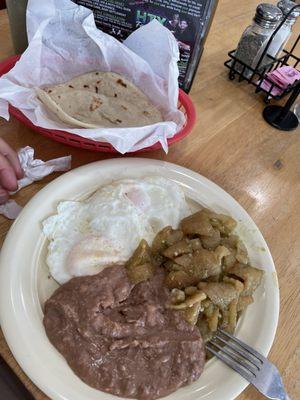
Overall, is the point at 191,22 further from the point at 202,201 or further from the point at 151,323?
the point at 151,323

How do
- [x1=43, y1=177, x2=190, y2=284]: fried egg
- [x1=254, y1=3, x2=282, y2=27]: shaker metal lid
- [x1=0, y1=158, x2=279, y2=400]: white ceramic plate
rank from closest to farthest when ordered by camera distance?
[x1=0, y1=158, x2=279, y2=400]: white ceramic plate < [x1=43, y1=177, x2=190, y2=284]: fried egg < [x1=254, y1=3, x2=282, y2=27]: shaker metal lid

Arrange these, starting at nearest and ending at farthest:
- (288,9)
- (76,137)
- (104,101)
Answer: (76,137) < (104,101) < (288,9)

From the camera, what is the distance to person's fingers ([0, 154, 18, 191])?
105 centimetres

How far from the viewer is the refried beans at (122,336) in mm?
832

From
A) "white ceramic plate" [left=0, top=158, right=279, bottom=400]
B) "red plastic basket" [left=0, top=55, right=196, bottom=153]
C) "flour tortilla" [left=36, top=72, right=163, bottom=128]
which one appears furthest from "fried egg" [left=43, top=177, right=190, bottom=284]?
"flour tortilla" [left=36, top=72, right=163, bottom=128]

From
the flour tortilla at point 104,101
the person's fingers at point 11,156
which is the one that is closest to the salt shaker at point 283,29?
the flour tortilla at point 104,101

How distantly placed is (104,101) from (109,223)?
0.53 metres

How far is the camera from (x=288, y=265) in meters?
1.21

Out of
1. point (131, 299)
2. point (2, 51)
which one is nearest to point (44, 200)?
point (131, 299)

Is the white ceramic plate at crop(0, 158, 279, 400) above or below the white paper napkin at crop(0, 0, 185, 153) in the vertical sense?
below

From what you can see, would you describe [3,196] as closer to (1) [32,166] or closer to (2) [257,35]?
(1) [32,166]

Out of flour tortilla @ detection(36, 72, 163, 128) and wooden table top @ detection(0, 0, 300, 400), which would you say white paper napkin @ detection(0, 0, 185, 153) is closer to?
flour tortilla @ detection(36, 72, 163, 128)

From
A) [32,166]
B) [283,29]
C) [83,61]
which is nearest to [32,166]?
[32,166]

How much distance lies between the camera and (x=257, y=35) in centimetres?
165
